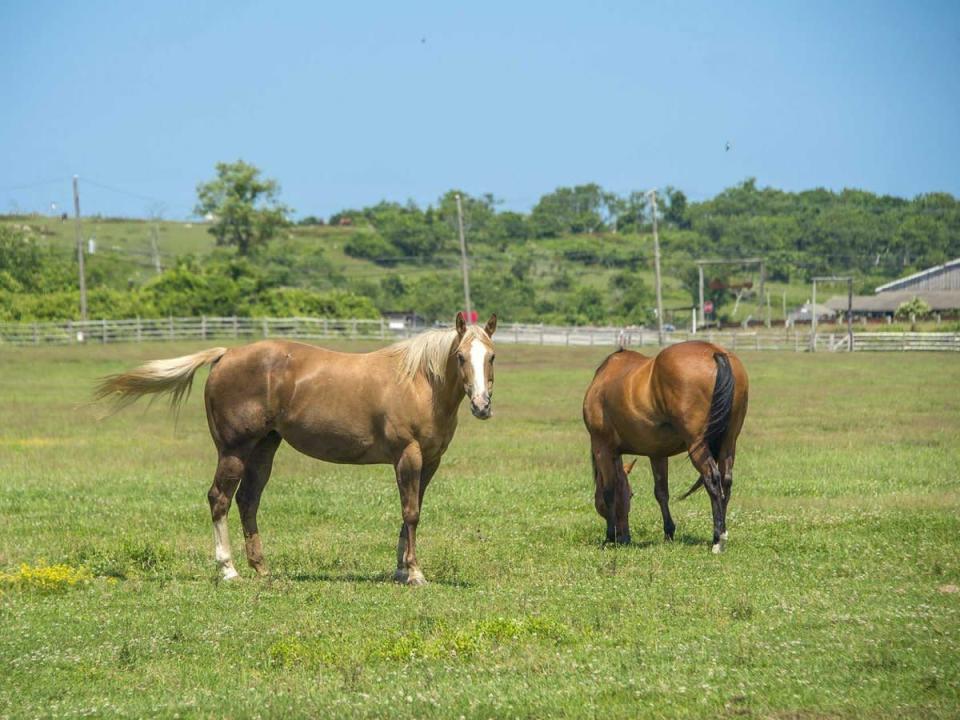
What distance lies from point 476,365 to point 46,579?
4.24 metres

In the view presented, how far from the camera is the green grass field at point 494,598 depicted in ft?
24.8

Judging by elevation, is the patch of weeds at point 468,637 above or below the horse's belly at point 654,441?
below

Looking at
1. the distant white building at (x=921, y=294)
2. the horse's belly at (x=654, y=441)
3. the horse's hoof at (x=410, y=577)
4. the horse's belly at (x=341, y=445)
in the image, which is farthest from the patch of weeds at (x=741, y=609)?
the distant white building at (x=921, y=294)

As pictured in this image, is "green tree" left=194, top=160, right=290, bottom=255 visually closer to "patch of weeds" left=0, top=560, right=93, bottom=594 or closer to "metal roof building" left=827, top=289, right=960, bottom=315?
"metal roof building" left=827, top=289, right=960, bottom=315

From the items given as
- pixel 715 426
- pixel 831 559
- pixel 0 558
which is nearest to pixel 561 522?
pixel 715 426

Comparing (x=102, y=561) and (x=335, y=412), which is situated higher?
(x=335, y=412)

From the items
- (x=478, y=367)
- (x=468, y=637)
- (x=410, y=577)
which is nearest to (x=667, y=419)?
(x=478, y=367)

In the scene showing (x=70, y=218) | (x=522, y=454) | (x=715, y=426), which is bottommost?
(x=522, y=454)

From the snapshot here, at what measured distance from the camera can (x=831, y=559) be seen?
11984 millimetres

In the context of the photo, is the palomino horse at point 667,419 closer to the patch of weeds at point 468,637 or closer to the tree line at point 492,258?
the patch of weeds at point 468,637

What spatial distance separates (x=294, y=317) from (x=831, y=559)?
67204mm

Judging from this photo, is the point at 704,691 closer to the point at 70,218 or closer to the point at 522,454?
the point at 522,454

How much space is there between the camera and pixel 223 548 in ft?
39.3

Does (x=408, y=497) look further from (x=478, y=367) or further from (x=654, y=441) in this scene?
(x=654, y=441)
